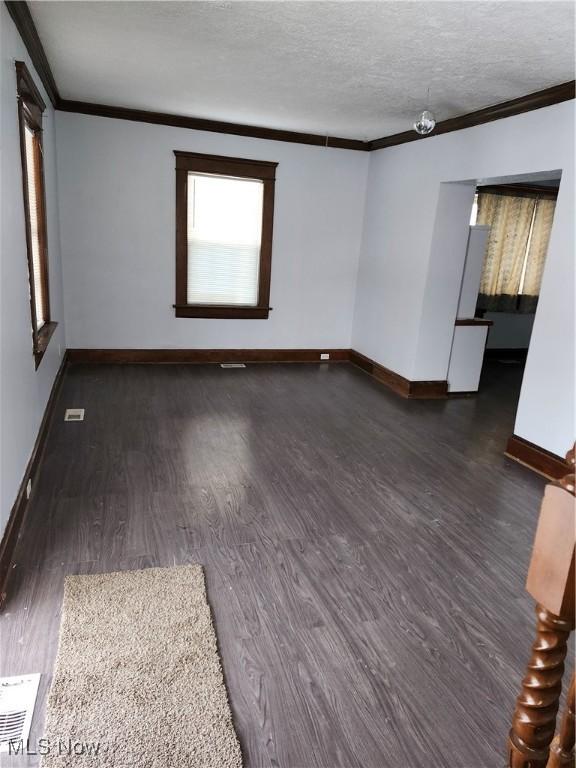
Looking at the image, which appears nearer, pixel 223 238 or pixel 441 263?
pixel 441 263

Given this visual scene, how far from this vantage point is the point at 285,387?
17.8ft

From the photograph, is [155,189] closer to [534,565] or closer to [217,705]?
[217,705]

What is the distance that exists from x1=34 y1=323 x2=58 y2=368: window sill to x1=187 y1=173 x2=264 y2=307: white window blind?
1.97 meters

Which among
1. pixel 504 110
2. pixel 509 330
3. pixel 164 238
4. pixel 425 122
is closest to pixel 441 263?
pixel 504 110

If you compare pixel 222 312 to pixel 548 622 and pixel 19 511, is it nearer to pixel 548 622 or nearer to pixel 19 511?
pixel 19 511

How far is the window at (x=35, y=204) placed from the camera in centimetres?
303

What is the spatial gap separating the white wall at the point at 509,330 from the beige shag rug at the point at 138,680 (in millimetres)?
6414

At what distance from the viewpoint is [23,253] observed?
9.74 feet

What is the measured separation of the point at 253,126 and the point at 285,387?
9.11 feet

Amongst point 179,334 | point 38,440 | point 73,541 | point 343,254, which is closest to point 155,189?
point 179,334

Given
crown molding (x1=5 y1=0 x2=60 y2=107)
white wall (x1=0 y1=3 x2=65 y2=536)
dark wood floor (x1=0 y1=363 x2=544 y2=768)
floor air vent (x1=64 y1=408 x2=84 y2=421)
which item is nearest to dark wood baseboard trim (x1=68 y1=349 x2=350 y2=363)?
dark wood floor (x1=0 y1=363 x2=544 y2=768)

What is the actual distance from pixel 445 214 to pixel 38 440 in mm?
3986

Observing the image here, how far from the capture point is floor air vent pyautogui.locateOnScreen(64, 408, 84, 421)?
13.6 feet

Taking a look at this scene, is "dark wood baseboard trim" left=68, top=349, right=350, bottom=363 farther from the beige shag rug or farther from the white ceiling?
the beige shag rug
